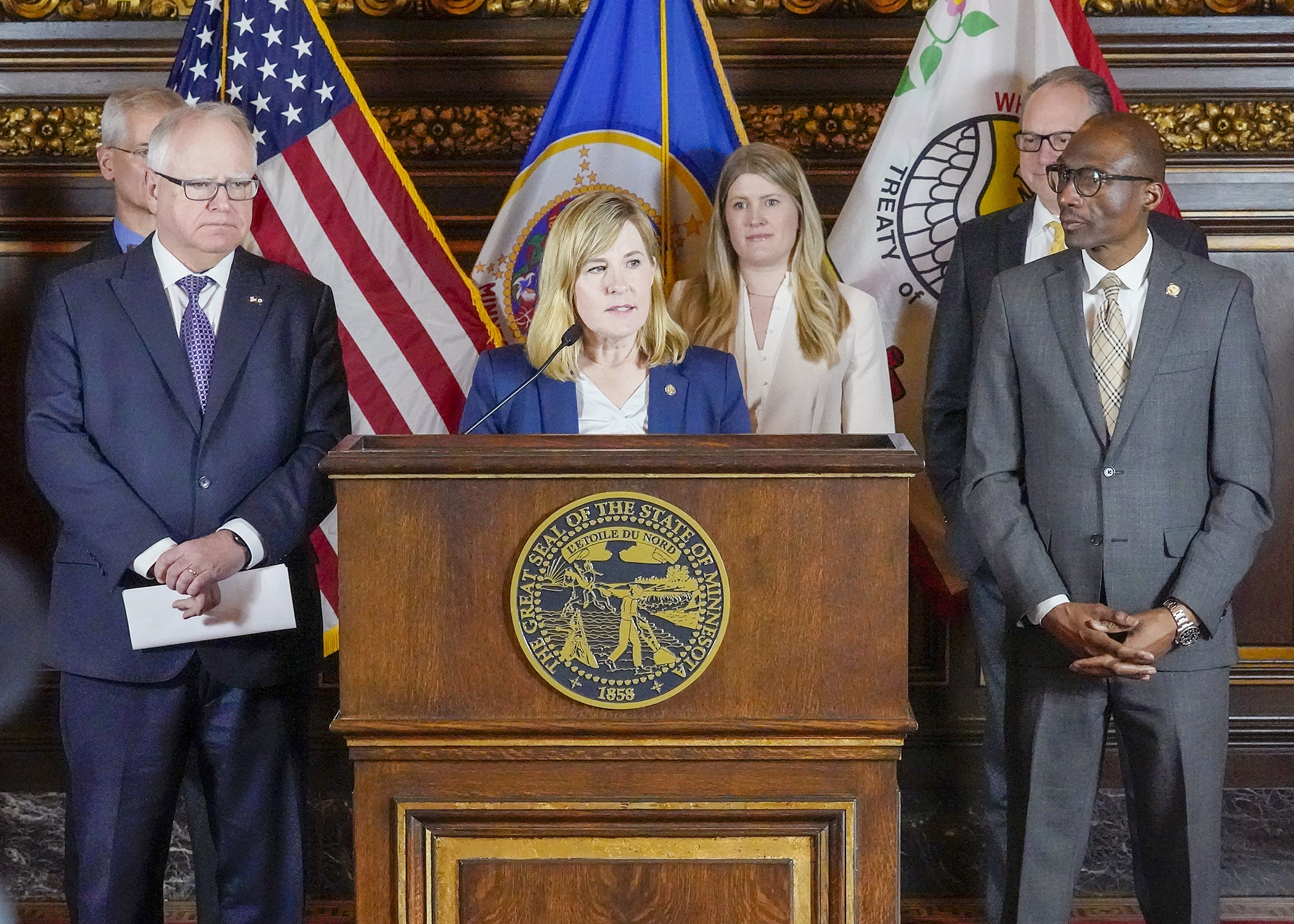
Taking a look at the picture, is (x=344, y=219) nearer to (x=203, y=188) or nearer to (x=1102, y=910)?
(x=203, y=188)

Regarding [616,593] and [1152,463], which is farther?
[1152,463]

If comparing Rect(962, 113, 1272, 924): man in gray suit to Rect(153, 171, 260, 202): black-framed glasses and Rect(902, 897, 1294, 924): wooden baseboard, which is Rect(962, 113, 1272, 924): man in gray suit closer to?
Rect(902, 897, 1294, 924): wooden baseboard

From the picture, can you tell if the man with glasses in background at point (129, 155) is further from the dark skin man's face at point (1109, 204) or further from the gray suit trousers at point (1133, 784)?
the gray suit trousers at point (1133, 784)

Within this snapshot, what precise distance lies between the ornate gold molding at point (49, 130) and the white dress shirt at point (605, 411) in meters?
1.98

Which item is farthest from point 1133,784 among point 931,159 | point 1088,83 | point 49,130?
point 49,130

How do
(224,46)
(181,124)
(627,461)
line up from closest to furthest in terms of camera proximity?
(627,461), (181,124), (224,46)

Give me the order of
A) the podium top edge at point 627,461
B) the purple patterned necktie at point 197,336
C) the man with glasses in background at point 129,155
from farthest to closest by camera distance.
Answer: the man with glasses in background at point 129,155, the purple patterned necktie at point 197,336, the podium top edge at point 627,461

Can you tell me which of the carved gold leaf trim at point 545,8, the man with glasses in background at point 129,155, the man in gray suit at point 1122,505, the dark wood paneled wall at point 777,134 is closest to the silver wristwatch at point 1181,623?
the man in gray suit at point 1122,505

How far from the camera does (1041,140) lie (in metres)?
3.09

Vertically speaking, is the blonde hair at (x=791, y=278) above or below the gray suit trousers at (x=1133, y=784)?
above

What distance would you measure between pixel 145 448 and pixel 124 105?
3.23 feet

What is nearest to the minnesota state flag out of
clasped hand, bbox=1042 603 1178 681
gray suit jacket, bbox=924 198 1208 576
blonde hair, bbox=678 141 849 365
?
blonde hair, bbox=678 141 849 365

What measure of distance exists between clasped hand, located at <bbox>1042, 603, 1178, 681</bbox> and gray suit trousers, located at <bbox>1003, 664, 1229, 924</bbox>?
11 centimetres

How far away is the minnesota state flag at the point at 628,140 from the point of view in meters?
3.45
